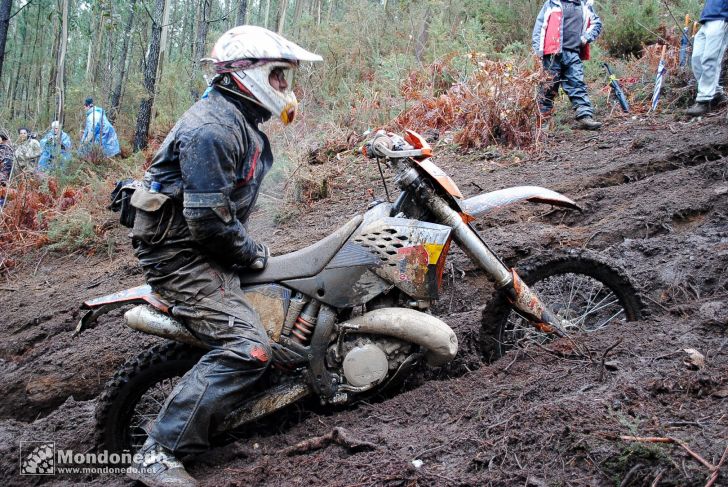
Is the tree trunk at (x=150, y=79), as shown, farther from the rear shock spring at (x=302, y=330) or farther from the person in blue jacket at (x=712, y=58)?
the rear shock spring at (x=302, y=330)

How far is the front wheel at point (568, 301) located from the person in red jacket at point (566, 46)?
5.34 meters

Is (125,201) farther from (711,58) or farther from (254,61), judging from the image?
(711,58)

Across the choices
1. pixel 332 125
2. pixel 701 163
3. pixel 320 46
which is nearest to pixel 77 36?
pixel 320 46

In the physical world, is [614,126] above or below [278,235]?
above

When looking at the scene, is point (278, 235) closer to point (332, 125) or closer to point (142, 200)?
point (332, 125)

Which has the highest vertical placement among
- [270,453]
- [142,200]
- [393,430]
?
[142,200]

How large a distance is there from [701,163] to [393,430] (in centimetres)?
517

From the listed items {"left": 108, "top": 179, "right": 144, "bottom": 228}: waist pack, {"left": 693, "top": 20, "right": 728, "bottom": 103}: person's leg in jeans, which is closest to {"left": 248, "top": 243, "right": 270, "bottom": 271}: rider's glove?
{"left": 108, "top": 179, "right": 144, "bottom": 228}: waist pack

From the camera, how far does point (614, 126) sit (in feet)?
29.0

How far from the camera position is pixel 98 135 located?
13961 mm

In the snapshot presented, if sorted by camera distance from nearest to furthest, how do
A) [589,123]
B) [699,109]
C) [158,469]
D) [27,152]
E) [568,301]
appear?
1. [158,469]
2. [568,301]
3. [699,109]
4. [589,123]
5. [27,152]

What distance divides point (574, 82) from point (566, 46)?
545mm

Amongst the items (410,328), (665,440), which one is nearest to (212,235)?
(410,328)

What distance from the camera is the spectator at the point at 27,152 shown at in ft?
37.8
